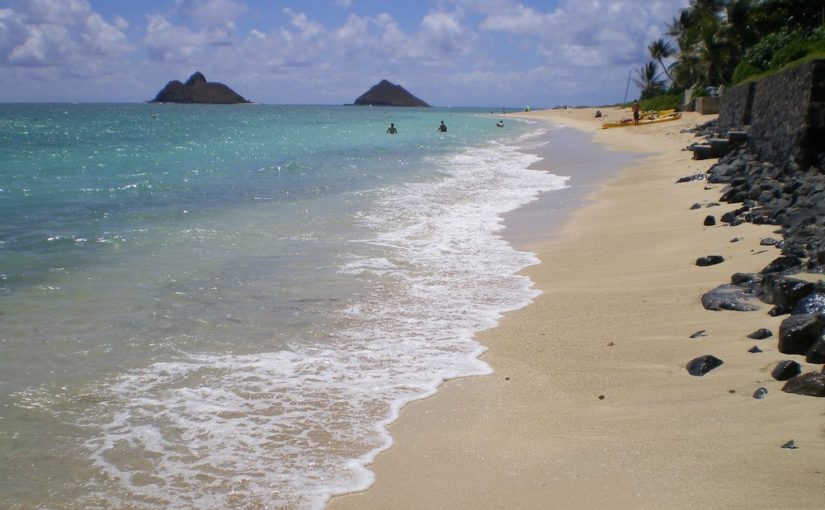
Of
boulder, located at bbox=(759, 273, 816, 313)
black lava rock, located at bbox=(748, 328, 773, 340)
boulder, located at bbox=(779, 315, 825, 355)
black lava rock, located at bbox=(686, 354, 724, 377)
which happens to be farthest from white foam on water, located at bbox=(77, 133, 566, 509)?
boulder, located at bbox=(759, 273, 816, 313)

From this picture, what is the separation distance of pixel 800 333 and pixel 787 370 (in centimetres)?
44

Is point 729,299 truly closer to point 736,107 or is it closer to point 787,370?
point 787,370

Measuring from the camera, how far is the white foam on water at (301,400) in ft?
13.6

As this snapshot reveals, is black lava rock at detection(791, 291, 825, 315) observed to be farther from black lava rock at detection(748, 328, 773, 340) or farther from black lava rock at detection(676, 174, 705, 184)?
black lava rock at detection(676, 174, 705, 184)

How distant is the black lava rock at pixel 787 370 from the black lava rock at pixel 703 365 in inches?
20.3

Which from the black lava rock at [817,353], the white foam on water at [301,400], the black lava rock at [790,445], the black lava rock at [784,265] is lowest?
the white foam on water at [301,400]

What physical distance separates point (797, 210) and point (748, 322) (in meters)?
4.34

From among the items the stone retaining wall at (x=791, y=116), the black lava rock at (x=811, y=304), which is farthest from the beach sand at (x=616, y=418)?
the stone retaining wall at (x=791, y=116)

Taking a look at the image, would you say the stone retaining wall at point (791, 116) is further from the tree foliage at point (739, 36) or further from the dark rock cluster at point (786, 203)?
the tree foliage at point (739, 36)

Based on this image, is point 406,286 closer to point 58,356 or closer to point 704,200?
point 58,356

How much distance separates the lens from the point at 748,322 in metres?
5.93

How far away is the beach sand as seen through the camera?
3764 mm

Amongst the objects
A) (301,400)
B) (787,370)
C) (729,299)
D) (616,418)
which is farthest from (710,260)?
(301,400)

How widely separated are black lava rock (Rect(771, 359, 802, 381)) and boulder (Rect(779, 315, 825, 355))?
336 mm
